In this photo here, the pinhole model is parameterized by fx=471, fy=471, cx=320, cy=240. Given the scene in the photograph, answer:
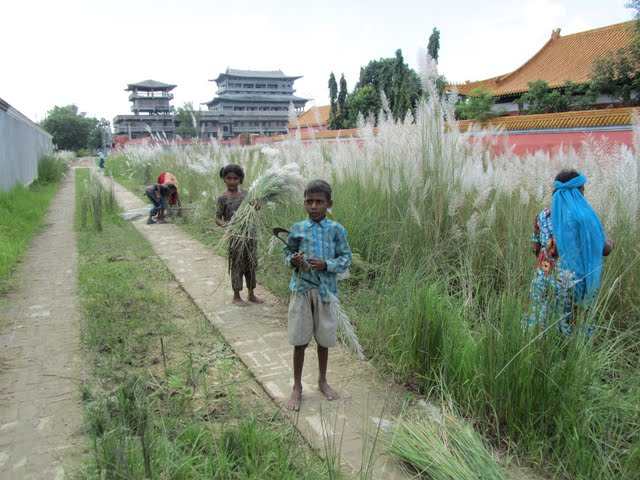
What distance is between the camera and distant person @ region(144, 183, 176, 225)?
9.61 m

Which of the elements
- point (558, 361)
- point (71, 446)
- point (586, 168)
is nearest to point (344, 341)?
point (558, 361)

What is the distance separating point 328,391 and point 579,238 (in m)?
1.77

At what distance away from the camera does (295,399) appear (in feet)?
9.07

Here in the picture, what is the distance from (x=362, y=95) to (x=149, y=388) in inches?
1013

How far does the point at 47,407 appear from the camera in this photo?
2.76 meters

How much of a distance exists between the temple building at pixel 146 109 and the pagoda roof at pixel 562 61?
140 feet

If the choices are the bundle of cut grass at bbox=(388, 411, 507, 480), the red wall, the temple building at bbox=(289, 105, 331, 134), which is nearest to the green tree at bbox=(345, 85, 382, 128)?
the temple building at bbox=(289, 105, 331, 134)

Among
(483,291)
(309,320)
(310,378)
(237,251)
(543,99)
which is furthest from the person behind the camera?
(543,99)

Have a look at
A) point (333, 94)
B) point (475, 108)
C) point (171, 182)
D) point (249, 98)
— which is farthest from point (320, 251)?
point (249, 98)

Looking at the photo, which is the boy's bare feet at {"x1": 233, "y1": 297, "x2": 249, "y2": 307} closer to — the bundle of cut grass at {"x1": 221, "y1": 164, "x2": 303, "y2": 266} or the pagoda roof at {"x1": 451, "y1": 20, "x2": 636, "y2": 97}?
the bundle of cut grass at {"x1": 221, "y1": 164, "x2": 303, "y2": 266}

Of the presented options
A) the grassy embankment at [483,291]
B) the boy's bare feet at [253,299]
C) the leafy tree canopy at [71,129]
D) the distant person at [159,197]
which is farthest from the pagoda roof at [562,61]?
the leafy tree canopy at [71,129]

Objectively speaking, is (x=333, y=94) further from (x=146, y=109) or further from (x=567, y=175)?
(x=146, y=109)

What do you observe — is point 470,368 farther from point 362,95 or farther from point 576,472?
point 362,95

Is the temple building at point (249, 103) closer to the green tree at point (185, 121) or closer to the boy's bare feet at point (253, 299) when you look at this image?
the green tree at point (185, 121)
